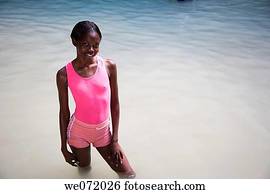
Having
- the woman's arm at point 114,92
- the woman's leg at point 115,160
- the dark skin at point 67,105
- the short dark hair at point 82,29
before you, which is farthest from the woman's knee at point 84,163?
the short dark hair at point 82,29

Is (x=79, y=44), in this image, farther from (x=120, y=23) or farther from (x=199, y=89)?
(x=120, y=23)

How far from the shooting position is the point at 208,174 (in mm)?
1644

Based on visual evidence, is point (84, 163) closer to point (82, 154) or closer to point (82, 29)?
point (82, 154)

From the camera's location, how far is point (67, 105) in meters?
1.27

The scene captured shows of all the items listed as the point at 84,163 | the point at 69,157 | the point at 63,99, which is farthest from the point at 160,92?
the point at 63,99

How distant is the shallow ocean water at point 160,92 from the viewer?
1.72 m

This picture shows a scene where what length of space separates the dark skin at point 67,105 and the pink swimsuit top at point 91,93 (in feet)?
0.06

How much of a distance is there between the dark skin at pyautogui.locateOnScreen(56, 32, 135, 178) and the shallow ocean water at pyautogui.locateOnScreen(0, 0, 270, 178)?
7.6 inches

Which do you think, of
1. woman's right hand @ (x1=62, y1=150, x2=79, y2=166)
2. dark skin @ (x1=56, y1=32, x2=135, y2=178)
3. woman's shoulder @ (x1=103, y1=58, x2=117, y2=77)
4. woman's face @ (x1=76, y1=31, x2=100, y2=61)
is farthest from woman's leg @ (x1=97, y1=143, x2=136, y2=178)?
woman's face @ (x1=76, y1=31, x2=100, y2=61)

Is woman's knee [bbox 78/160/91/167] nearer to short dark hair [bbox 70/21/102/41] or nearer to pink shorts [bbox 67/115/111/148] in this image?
pink shorts [bbox 67/115/111/148]

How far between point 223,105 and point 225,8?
10.7ft

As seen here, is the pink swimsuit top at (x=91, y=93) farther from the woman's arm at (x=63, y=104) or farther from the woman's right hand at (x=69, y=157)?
the woman's right hand at (x=69, y=157)

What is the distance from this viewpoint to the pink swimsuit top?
1215mm

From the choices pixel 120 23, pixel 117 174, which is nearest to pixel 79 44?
pixel 117 174
